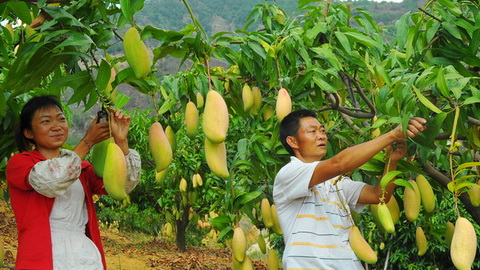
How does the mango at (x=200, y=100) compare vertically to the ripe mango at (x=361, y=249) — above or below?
above

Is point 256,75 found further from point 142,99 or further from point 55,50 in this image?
point 142,99

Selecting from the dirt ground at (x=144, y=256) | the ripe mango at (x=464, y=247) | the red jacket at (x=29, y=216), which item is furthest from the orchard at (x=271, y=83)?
the dirt ground at (x=144, y=256)

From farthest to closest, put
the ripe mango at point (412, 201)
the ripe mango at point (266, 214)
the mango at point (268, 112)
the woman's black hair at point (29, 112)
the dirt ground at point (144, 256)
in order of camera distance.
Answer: the dirt ground at point (144, 256) < the mango at point (268, 112) < the ripe mango at point (266, 214) < the woman's black hair at point (29, 112) < the ripe mango at point (412, 201)

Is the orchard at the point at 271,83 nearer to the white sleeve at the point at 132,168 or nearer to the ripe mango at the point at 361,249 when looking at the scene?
the ripe mango at the point at 361,249

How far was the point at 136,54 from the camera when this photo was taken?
59.4 inches

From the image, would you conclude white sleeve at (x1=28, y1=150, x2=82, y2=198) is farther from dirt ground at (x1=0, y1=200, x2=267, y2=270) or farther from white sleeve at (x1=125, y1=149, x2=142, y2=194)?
dirt ground at (x1=0, y1=200, x2=267, y2=270)

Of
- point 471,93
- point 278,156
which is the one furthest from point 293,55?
point 471,93

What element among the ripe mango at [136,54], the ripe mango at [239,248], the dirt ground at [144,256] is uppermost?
the ripe mango at [136,54]

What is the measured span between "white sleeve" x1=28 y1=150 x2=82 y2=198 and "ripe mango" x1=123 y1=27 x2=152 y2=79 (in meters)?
0.59

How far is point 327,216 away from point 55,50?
109 centimetres

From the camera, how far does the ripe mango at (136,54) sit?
4.93 feet

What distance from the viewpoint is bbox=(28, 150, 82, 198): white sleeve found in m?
1.94

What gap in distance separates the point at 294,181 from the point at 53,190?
80 cm

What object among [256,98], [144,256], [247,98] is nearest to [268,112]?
[256,98]
